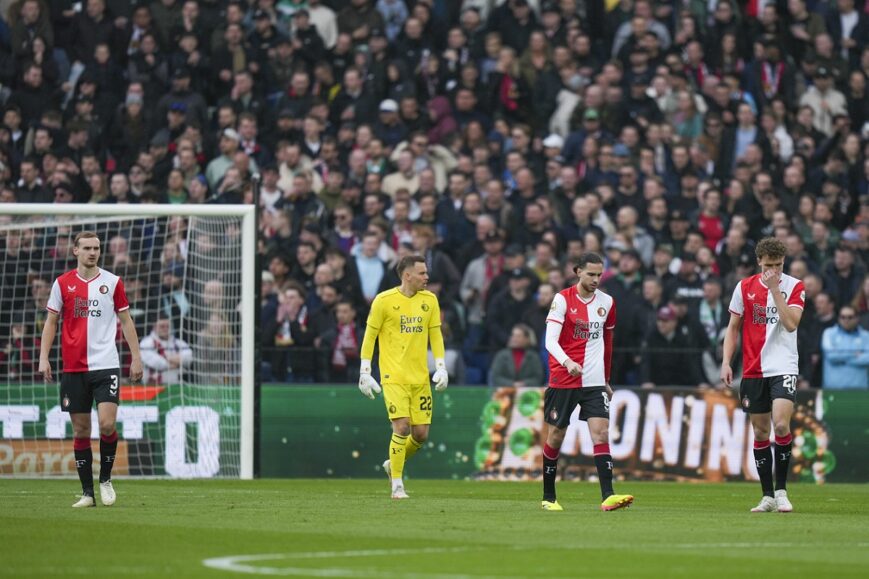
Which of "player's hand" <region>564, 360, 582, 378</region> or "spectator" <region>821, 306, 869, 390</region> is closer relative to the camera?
"player's hand" <region>564, 360, 582, 378</region>

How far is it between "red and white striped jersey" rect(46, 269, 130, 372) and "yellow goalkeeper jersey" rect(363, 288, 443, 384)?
271 centimetres

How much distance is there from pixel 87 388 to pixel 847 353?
1088 cm

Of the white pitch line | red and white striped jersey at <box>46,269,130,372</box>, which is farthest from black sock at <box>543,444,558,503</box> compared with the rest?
the white pitch line

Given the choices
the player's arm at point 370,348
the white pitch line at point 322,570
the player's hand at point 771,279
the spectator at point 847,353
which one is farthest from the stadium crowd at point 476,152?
the white pitch line at point 322,570

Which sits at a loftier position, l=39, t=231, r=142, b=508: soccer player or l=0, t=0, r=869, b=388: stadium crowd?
l=0, t=0, r=869, b=388: stadium crowd

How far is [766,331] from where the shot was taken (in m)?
14.5

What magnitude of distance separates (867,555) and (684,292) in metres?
11.7

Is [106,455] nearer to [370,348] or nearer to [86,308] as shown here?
[86,308]

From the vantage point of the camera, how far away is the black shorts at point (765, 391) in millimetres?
14375

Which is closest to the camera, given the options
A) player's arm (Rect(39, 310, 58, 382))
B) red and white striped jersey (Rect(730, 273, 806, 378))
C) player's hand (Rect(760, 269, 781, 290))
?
player's hand (Rect(760, 269, 781, 290))

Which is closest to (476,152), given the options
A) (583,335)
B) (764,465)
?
(583,335)

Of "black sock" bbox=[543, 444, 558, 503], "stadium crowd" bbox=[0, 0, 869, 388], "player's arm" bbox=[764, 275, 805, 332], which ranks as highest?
"stadium crowd" bbox=[0, 0, 869, 388]

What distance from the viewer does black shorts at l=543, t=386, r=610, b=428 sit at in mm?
14602

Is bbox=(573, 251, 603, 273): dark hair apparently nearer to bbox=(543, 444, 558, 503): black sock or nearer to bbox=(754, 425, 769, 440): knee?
bbox=(543, 444, 558, 503): black sock
